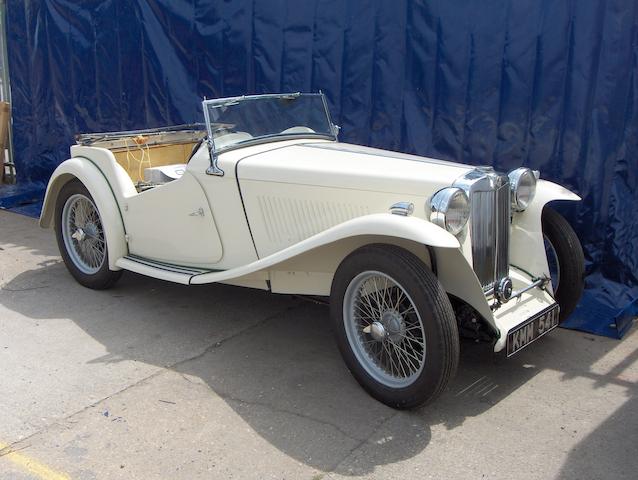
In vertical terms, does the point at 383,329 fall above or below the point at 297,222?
below

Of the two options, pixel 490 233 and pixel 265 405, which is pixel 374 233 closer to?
pixel 490 233

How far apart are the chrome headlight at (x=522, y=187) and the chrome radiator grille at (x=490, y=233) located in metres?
0.16

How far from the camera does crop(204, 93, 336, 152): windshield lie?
4340 mm

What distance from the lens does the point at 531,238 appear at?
13.5 feet

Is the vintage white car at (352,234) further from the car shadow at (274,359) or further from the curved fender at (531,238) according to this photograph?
the car shadow at (274,359)

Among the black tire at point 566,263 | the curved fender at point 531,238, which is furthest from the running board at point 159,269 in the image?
the black tire at point 566,263

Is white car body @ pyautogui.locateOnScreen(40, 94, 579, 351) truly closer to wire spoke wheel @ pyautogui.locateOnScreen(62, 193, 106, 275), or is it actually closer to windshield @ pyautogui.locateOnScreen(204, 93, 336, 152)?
windshield @ pyautogui.locateOnScreen(204, 93, 336, 152)

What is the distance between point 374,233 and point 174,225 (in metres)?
1.74

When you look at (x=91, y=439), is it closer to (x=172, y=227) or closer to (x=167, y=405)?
(x=167, y=405)

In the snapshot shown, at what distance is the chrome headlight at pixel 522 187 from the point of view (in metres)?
4.06

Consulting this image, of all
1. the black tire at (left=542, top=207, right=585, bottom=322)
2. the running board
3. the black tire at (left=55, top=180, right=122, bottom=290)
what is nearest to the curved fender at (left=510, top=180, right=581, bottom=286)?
the black tire at (left=542, top=207, right=585, bottom=322)

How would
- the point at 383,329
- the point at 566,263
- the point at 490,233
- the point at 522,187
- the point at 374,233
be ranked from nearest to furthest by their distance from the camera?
1. the point at 374,233
2. the point at 383,329
3. the point at 490,233
4. the point at 522,187
5. the point at 566,263

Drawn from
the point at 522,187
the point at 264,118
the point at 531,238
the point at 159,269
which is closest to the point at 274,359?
the point at 159,269

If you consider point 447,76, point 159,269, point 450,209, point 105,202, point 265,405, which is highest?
point 447,76
